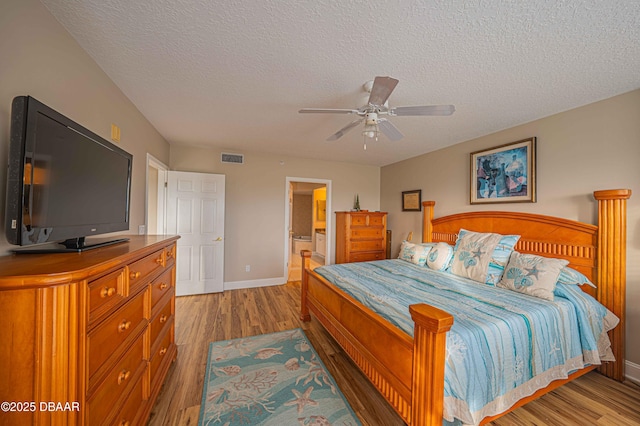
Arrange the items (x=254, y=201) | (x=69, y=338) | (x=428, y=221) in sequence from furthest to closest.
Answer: (x=254, y=201) < (x=428, y=221) < (x=69, y=338)

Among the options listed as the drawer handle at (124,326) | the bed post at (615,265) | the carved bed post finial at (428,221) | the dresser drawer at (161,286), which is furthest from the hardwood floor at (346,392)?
the carved bed post finial at (428,221)

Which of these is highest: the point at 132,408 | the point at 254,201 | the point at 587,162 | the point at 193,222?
the point at 587,162

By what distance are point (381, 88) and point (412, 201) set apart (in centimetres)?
308

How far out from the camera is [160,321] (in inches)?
70.6

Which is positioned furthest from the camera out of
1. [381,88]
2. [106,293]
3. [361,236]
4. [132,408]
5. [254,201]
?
[361,236]

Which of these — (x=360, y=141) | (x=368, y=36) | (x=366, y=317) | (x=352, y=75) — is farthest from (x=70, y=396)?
(x=360, y=141)

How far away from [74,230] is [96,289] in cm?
49

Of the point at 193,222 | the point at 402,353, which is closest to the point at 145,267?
the point at 402,353

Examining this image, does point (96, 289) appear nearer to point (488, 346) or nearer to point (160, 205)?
point (488, 346)

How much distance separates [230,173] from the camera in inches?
163

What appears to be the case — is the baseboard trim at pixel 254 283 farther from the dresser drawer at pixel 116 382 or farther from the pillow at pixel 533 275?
the pillow at pixel 533 275

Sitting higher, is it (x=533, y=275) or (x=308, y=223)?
(x=308, y=223)

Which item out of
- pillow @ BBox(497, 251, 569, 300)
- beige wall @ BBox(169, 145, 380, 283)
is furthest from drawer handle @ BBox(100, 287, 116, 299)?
beige wall @ BBox(169, 145, 380, 283)

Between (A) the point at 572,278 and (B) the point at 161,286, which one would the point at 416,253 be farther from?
(B) the point at 161,286
